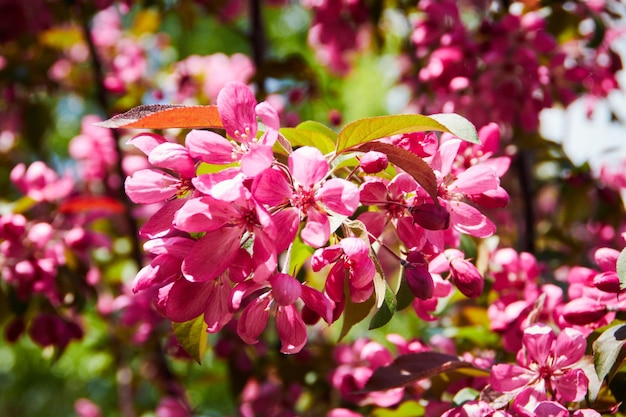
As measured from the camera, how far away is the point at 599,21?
2.33 m

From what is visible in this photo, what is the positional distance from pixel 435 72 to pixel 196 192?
1.25 meters

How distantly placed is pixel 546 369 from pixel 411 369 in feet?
0.82

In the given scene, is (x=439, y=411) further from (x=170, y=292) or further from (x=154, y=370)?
(x=154, y=370)

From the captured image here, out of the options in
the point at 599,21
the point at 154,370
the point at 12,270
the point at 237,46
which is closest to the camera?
the point at 12,270

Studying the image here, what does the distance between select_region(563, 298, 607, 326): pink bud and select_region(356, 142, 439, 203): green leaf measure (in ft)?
1.44

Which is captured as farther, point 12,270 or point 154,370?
point 154,370

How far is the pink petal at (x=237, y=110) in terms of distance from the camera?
1.06 metres

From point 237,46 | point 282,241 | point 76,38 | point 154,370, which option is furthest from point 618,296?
point 237,46

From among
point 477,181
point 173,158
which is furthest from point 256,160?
point 477,181

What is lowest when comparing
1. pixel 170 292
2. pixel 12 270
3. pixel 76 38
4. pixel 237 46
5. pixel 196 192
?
pixel 237 46

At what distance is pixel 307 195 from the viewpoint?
1.02 meters

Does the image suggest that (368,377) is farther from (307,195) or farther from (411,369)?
(307,195)

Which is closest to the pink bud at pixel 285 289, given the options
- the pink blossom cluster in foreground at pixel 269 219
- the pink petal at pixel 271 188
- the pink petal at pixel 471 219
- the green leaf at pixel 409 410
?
the pink blossom cluster in foreground at pixel 269 219

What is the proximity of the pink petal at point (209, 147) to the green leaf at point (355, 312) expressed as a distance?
0.33 m
